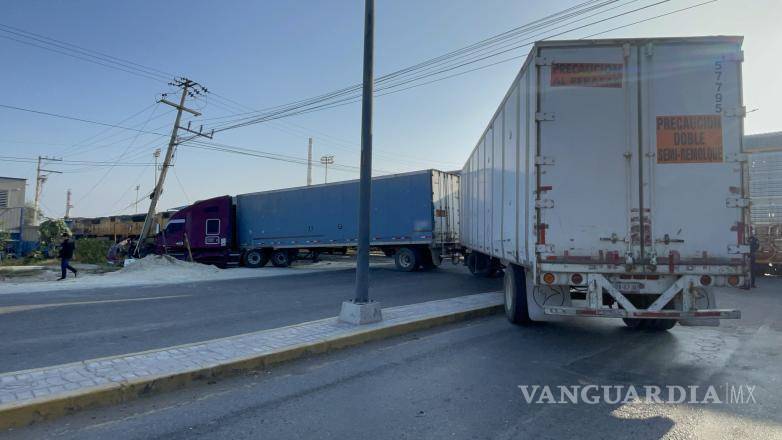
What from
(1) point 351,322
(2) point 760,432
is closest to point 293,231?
(1) point 351,322

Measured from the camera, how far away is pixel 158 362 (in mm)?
5273

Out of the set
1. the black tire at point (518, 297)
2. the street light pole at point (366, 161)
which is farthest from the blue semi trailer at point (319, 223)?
the street light pole at point (366, 161)

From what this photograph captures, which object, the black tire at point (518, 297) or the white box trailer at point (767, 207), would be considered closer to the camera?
the black tire at point (518, 297)

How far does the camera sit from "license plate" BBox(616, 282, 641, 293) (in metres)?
5.81

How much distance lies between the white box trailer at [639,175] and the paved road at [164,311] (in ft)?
15.8

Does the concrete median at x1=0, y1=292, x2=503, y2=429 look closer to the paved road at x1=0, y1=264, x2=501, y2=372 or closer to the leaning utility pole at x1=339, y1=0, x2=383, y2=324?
the leaning utility pole at x1=339, y1=0, x2=383, y2=324

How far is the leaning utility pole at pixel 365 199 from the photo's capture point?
24.4 ft

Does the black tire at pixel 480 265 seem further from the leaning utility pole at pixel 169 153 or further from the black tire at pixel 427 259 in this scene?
the leaning utility pole at pixel 169 153

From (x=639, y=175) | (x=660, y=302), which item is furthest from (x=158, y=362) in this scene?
(x=639, y=175)

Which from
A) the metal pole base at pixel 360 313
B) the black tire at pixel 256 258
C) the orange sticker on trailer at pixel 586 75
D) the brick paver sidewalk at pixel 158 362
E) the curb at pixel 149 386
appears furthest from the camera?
the black tire at pixel 256 258

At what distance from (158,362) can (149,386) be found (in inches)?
27.5

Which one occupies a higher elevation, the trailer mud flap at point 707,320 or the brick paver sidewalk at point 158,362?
the trailer mud flap at point 707,320

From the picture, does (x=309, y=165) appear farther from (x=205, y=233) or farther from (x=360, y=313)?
(x=360, y=313)

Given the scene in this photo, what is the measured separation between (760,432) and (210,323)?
7548 millimetres
